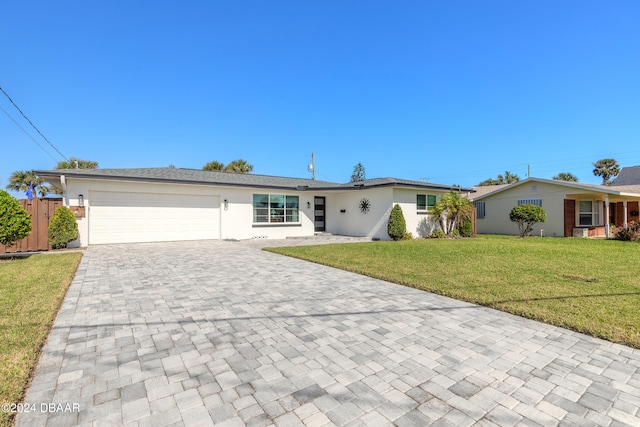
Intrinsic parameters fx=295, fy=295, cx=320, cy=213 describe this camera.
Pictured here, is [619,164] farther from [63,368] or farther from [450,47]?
[63,368]

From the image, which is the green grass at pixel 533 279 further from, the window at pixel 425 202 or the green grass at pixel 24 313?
the window at pixel 425 202

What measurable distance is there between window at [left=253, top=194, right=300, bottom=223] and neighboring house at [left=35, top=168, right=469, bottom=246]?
0.05 metres

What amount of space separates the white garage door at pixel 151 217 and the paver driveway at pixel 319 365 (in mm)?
8307

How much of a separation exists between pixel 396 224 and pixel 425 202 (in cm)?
301

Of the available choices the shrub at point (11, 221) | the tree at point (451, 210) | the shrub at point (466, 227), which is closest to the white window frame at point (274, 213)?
the tree at point (451, 210)

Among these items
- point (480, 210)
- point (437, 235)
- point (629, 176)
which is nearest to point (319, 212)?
point (437, 235)

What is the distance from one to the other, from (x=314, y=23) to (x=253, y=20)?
251cm

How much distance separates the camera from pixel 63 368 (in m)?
2.56

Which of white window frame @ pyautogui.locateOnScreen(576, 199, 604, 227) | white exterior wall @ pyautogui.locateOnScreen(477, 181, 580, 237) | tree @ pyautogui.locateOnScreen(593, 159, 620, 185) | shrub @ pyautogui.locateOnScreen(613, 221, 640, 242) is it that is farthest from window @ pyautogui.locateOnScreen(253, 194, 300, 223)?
tree @ pyautogui.locateOnScreen(593, 159, 620, 185)

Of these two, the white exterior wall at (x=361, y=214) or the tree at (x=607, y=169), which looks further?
the tree at (x=607, y=169)

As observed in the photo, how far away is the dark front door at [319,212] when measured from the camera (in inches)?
683

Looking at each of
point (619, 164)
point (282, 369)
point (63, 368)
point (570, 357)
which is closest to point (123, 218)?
point (63, 368)

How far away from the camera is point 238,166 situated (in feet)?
89.9

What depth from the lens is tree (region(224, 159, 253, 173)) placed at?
27.3m
